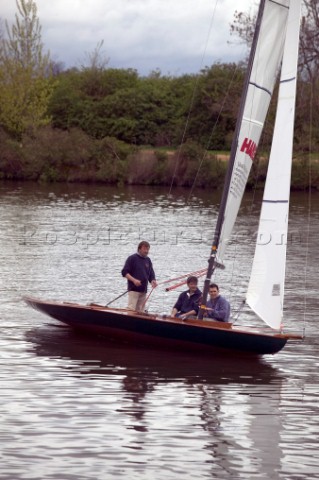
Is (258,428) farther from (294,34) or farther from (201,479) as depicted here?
(294,34)

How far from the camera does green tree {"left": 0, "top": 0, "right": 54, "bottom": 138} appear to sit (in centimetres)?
7231

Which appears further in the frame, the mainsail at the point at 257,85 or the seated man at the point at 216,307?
the seated man at the point at 216,307

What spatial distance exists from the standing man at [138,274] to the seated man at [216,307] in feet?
4.22

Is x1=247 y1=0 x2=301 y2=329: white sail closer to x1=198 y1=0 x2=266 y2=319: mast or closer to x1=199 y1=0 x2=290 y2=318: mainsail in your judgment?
x1=199 y1=0 x2=290 y2=318: mainsail

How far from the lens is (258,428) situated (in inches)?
544

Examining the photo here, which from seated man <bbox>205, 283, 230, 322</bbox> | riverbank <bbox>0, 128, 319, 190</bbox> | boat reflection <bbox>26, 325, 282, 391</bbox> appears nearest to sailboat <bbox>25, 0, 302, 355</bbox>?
seated man <bbox>205, 283, 230, 322</bbox>

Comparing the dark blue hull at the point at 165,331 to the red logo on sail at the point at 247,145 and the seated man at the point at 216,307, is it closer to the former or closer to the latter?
the seated man at the point at 216,307

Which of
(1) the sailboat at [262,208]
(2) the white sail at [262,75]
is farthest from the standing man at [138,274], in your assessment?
(2) the white sail at [262,75]

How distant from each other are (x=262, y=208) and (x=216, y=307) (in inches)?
71.3

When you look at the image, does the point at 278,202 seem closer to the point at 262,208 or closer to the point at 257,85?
the point at 262,208

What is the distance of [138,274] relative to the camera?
18.6 meters

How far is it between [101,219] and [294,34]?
27433mm

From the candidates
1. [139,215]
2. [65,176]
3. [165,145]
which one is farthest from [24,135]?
[139,215]

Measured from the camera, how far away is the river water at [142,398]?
12.3m
